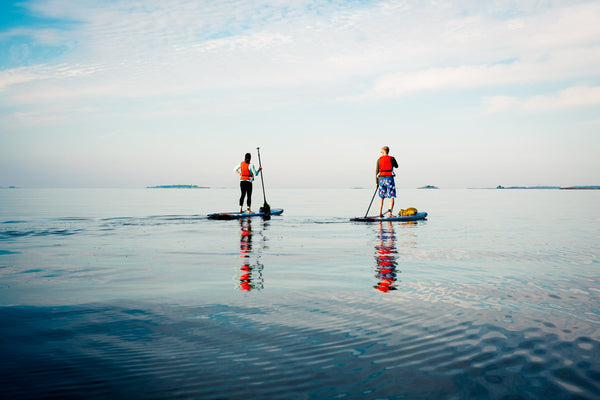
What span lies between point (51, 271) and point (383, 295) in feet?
18.9

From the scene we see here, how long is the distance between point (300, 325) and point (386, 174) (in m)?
16.1

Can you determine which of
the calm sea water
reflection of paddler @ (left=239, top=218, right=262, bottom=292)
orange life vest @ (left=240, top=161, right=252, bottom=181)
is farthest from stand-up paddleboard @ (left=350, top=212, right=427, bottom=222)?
the calm sea water

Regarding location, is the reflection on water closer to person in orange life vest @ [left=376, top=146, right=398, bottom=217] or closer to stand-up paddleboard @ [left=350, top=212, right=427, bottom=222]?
stand-up paddleboard @ [left=350, top=212, right=427, bottom=222]

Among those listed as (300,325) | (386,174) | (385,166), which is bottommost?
(300,325)

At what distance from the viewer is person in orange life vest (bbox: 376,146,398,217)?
1984 cm

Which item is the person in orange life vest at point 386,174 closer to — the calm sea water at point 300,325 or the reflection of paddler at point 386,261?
the reflection of paddler at point 386,261

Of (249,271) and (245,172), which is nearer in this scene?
(249,271)

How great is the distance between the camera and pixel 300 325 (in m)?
4.62

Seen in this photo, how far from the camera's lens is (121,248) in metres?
11.0

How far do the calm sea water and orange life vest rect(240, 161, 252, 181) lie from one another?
1161 centimetres

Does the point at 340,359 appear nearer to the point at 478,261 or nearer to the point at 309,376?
the point at 309,376

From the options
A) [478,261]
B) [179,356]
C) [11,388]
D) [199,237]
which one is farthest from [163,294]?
[199,237]

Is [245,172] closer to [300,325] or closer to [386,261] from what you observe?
[386,261]

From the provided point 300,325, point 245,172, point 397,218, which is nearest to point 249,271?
point 300,325
